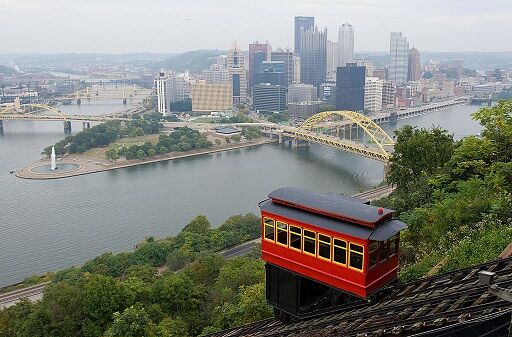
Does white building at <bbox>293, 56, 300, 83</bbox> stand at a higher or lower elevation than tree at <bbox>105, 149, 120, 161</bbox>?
higher

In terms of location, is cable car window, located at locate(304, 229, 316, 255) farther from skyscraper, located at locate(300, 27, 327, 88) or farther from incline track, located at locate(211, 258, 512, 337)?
skyscraper, located at locate(300, 27, 327, 88)

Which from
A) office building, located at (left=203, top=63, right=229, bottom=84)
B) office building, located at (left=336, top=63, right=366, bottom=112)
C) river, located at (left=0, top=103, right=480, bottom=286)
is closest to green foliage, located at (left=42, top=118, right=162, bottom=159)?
river, located at (left=0, top=103, right=480, bottom=286)

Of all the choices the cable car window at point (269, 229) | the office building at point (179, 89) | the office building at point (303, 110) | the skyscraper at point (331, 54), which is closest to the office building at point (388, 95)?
the office building at point (303, 110)

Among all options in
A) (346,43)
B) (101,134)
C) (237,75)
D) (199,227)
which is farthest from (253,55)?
(199,227)

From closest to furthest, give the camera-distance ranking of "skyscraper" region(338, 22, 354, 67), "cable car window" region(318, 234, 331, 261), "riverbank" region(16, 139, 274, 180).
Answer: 1. "cable car window" region(318, 234, 331, 261)
2. "riverbank" region(16, 139, 274, 180)
3. "skyscraper" region(338, 22, 354, 67)

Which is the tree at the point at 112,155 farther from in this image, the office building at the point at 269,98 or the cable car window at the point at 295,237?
the cable car window at the point at 295,237

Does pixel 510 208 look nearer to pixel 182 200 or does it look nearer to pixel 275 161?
pixel 182 200

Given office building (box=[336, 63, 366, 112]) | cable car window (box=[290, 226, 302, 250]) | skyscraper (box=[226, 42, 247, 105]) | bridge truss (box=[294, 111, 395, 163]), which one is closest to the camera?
cable car window (box=[290, 226, 302, 250])

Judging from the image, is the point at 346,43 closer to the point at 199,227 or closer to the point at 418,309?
the point at 199,227
